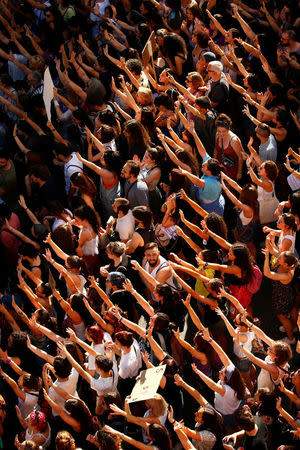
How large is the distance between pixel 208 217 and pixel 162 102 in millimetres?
2256

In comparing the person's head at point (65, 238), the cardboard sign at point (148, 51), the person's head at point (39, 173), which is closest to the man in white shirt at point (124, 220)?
the person's head at point (65, 238)

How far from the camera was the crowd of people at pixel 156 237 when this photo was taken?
20.2 ft

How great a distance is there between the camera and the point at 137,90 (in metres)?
9.82

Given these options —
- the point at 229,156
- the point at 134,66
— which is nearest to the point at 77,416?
the point at 229,156

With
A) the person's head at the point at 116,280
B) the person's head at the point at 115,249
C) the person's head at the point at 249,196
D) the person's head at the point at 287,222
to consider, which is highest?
the person's head at the point at 115,249

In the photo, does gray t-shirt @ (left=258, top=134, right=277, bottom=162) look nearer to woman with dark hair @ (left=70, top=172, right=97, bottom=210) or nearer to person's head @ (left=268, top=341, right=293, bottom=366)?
woman with dark hair @ (left=70, top=172, right=97, bottom=210)

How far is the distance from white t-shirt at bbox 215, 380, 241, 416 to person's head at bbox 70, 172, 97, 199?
302cm

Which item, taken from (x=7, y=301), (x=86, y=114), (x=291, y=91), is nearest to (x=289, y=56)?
(x=291, y=91)

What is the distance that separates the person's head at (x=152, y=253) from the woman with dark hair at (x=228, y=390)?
4.00 feet

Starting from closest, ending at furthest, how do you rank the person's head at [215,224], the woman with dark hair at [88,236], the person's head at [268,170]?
the person's head at [215,224], the person's head at [268,170], the woman with dark hair at [88,236]

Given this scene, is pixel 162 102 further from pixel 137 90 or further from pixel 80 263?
pixel 80 263

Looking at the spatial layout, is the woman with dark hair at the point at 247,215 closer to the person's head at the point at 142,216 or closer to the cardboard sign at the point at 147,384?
the person's head at the point at 142,216

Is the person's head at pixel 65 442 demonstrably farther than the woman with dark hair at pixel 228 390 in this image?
No

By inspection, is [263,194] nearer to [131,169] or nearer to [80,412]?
[131,169]
